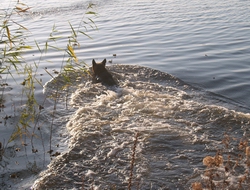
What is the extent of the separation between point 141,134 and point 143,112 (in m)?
1.08

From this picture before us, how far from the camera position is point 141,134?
623 cm

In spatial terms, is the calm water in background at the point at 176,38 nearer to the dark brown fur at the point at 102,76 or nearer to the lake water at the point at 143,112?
the lake water at the point at 143,112

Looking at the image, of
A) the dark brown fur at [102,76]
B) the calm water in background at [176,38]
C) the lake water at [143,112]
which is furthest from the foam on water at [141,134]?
the calm water in background at [176,38]

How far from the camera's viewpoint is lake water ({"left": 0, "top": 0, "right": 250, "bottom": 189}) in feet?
16.8

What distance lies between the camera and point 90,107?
773 centimetres

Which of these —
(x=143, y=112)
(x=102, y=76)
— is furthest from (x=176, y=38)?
(x=143, y=112)

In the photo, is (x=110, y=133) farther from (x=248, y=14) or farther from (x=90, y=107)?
(x=248, y=14)

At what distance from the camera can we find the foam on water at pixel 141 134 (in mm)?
4961

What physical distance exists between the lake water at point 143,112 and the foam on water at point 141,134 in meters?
0.02

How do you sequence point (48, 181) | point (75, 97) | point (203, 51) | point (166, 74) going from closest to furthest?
point (48, 181) → point (75, 97) → point (166, 74) → point (203, 51)

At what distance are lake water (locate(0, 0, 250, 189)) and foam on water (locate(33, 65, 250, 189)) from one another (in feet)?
0.05

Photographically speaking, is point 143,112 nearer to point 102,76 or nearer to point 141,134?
point 141,134

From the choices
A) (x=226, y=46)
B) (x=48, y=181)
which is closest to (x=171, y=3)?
(x=226, y=46)

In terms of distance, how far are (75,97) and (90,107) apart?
2.96 ft
